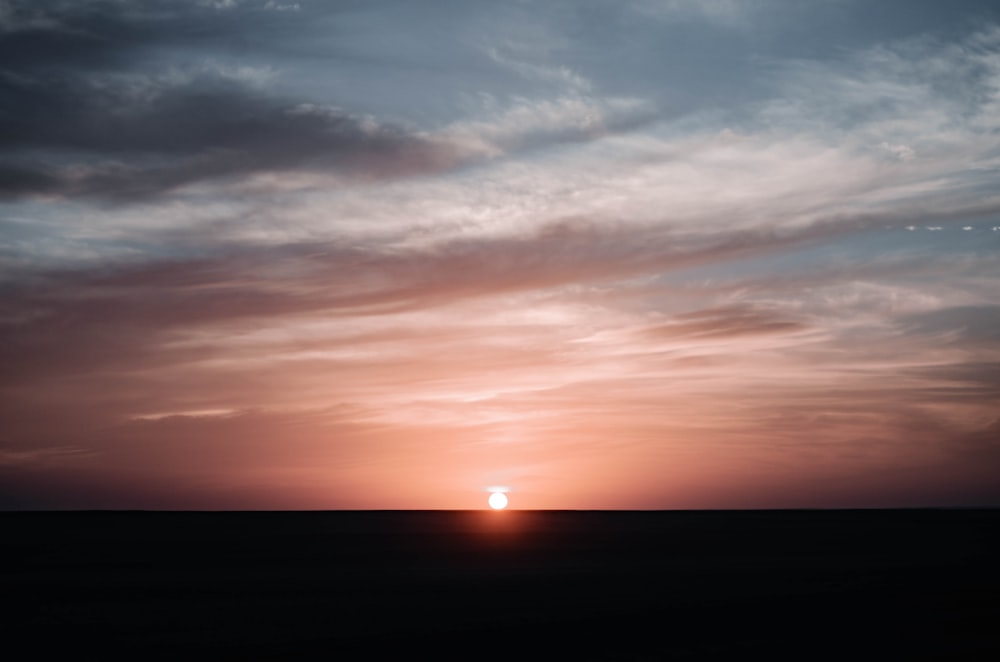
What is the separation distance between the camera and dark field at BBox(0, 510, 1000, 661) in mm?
23438

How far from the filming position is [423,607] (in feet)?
102

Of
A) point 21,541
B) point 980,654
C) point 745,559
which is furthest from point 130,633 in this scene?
A: point 21,541

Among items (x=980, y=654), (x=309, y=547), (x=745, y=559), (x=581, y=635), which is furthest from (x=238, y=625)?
(x=309, y=547)

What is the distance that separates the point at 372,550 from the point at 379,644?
3751 centimetres

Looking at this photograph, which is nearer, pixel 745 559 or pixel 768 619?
pixel 768 619

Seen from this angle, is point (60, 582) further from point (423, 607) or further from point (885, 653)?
point (885, 653)

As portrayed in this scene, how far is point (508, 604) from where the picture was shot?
31.7 metres

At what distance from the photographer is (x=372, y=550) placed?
60531 millimetres

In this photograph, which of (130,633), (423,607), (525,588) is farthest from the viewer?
(525,588)

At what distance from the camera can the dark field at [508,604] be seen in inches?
923

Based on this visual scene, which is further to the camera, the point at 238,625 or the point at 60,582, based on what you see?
the point at 60,582

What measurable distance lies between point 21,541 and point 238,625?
54.2 meters

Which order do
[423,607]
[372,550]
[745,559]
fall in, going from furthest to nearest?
1. [372,550]
2. [745,559]
3. [423,607]

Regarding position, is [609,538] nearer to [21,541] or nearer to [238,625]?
[21,541]
